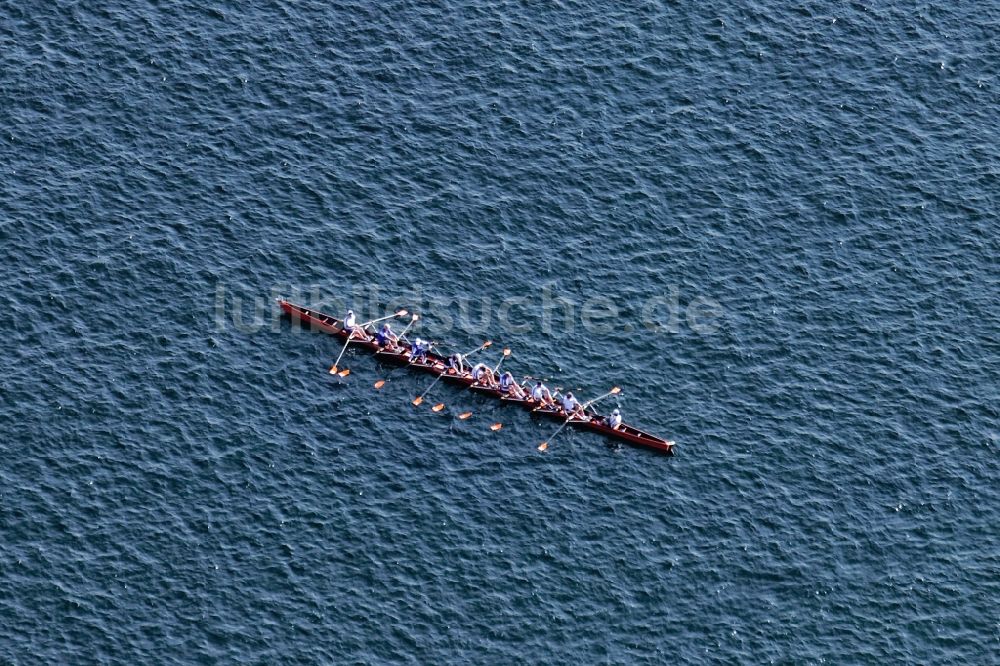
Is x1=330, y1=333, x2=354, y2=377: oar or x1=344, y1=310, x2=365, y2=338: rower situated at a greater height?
x1=344, y1=310, x2=365, y2=338: rower

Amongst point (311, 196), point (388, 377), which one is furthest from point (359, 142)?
point (388, 377)

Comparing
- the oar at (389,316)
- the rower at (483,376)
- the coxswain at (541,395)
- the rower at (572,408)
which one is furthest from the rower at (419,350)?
the rower at (572,408)

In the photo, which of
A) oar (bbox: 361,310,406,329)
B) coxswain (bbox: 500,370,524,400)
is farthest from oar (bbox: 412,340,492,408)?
oar (bbox: 361,310,406,329)

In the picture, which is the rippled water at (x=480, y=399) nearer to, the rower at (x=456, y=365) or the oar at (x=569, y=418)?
the oar at (x=569, y=418)

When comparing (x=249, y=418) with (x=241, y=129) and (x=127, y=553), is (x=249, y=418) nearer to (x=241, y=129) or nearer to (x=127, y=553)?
(x=127, y=553)

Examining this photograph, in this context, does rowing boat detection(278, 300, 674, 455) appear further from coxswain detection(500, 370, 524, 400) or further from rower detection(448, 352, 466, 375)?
coxswain detection(500, 370, 524, 400)

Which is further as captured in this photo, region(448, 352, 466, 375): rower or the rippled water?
region(448, 352, 466, 375): rower

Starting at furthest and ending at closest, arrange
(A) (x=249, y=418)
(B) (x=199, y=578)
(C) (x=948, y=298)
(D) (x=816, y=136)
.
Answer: (D) (x=816, y=136)
(C) (x=948, y=298)
(A) (x=249, y=418)
(B) (x=199, y=578)
